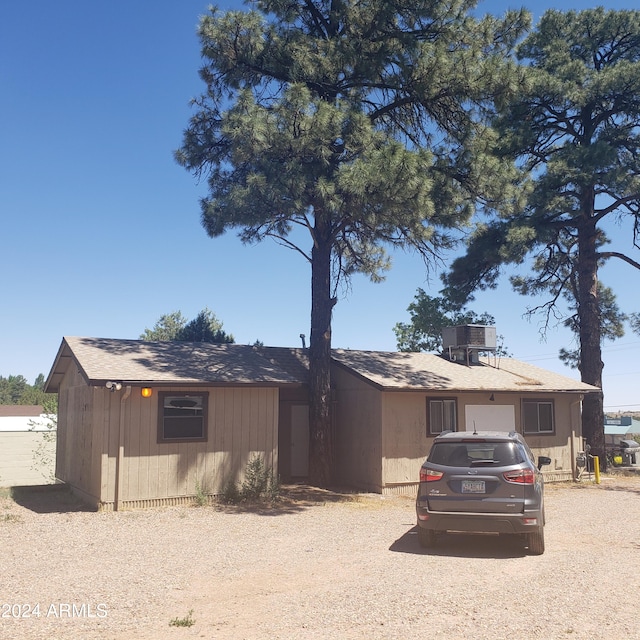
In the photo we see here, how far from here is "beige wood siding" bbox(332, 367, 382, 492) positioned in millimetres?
16692

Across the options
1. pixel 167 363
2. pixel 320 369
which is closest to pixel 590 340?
pixel 320 369

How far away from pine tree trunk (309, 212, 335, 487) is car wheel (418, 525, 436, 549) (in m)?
7.66

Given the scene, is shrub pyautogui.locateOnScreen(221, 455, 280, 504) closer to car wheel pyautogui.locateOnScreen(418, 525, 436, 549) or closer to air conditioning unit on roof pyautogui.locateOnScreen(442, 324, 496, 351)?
car wheel pyautogui.locateOnScreen(418, 525, 436, 549)

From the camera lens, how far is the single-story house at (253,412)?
13.9 metres

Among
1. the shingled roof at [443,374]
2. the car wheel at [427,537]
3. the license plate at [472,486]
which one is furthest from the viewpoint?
the shingled roof at [443,374]

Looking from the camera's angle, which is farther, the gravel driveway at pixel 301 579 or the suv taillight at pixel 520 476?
the suv taillight at pixel 520 476

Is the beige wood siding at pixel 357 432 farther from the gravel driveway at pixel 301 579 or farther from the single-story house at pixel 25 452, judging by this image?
the single-story house at pixel 25 452

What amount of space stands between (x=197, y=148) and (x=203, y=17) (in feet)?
11.7

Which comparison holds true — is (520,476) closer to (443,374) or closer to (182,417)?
(182,417)

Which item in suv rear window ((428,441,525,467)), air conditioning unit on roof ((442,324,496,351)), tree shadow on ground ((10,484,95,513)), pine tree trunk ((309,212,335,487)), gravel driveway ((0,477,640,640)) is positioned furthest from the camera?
air conditioning unit on roof ((442,324,496,351))

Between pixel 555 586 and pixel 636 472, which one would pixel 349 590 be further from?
pixel 636 472

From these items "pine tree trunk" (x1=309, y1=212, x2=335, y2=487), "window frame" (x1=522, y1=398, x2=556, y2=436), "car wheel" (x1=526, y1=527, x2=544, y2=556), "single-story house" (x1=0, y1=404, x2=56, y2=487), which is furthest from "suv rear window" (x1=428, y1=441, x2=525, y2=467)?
"single-story house" (x1=0, y1=404, x2=56, y2=487)

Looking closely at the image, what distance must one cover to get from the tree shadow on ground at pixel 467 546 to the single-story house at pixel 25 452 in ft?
40.2

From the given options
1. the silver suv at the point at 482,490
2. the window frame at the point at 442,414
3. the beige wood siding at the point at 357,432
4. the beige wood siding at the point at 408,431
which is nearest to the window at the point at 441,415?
the window frame at the point at 442,414
